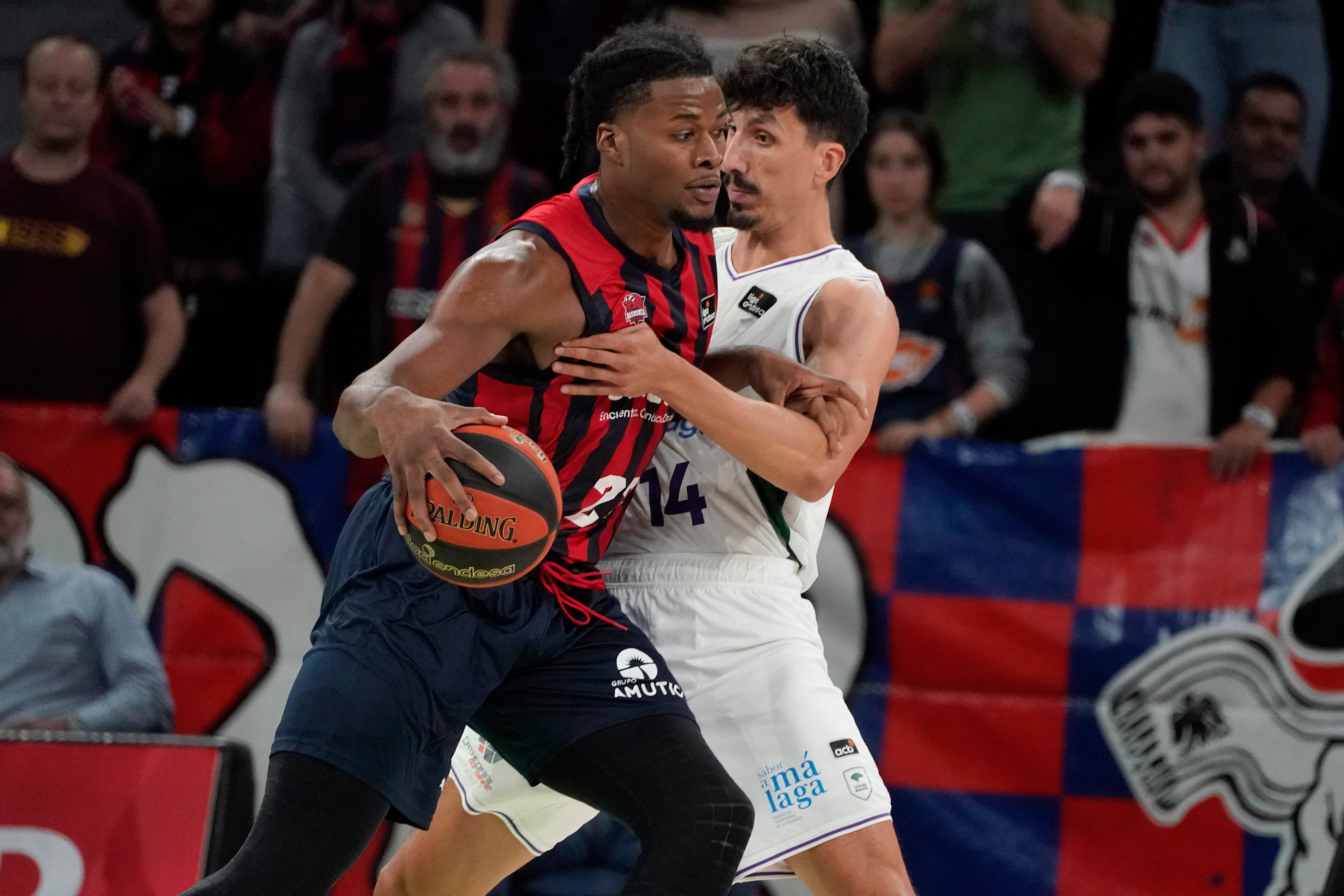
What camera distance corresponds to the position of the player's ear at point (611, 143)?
338cm

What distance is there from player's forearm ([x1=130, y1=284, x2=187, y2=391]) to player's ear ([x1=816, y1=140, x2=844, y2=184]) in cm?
314

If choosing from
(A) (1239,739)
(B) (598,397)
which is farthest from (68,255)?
(A) (1239,739)

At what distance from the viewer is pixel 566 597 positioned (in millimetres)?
3434

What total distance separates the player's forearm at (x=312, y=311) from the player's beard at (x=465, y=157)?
1.79ft

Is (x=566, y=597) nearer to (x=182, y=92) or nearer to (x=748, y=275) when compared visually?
(x=748, y=275)

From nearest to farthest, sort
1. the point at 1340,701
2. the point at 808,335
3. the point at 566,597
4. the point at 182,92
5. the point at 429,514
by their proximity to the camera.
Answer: the point at 429,514, the point at 566,597, the point at 808,335, the point at 1340,701, the point at 182,92

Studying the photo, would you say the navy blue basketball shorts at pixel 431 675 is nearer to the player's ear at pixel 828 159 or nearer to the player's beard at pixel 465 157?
the player's ear at pixel 828 159

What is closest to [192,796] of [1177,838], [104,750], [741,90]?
[104,750]

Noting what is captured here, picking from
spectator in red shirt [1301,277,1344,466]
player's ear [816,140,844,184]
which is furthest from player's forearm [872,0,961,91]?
player's ear [816,140,844,184]

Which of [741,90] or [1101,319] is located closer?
[741,90]

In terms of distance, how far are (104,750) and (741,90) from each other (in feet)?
8.25

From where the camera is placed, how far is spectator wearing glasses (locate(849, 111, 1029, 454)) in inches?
234

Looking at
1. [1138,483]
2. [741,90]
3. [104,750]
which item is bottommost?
[104,750]

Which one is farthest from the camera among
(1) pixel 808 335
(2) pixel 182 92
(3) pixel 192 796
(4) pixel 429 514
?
(2) pixel 182 92
